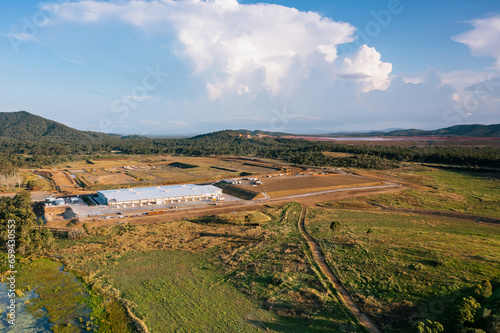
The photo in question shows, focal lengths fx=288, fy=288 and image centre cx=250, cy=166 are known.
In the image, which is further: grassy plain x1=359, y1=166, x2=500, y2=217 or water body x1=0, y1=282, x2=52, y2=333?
grassy plain x1=359, y1=166, x2=500, y2=217

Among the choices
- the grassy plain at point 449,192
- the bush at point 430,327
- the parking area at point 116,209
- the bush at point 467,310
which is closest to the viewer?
the bush at point 430,327

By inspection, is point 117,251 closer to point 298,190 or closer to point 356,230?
point 356,230

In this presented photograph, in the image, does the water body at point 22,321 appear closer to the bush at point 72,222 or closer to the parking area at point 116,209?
the bush at point 72,222

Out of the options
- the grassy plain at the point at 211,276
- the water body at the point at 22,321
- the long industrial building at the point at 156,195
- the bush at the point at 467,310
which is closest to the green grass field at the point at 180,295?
the grassy plain at the point at 211,276

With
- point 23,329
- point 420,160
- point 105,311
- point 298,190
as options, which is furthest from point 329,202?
point 420,160

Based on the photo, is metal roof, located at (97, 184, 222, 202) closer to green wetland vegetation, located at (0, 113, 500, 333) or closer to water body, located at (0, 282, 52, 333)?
green wetland vegetation, located at (0, 113, 500, 333)

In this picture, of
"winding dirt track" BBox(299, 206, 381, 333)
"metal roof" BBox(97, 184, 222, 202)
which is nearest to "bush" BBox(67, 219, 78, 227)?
"metal roof" BBox(97, 184, 222, 202)

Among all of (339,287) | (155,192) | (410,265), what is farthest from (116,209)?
(410,265)
